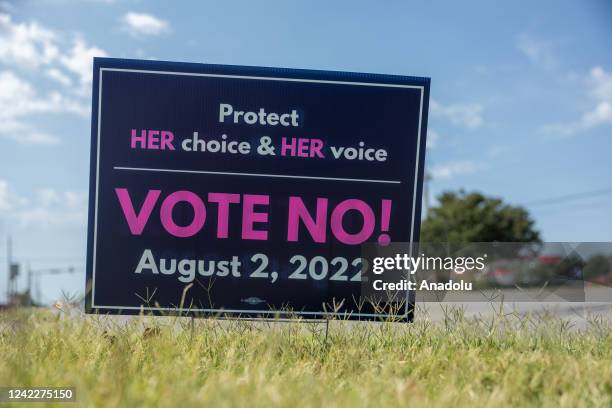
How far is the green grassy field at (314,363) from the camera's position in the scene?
3.75 metres

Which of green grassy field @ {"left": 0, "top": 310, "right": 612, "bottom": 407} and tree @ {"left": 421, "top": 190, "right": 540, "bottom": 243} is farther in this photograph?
tree @ {"left": 421, "top": 190, "right": 540, "bottom": 243}

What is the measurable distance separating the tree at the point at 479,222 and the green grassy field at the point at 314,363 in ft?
154

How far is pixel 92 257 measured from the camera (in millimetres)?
6238

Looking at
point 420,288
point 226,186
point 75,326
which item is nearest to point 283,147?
point 226,186

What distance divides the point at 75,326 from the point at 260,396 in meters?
2.73

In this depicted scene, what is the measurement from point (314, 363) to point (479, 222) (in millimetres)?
50310

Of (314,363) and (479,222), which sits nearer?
(314,363)

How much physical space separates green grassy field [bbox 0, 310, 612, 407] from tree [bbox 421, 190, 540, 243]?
1847 inches

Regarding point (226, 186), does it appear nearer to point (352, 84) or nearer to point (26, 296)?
point (352, 84)

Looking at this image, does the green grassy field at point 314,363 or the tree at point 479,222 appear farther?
the tree at point 479,222

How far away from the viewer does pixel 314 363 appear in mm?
4832

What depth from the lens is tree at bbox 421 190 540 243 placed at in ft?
172

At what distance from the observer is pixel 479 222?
52844mm

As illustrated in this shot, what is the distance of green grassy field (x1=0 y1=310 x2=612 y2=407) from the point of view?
12.3 ft
